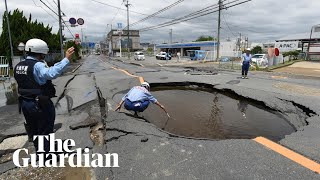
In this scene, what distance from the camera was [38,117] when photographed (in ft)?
10.8

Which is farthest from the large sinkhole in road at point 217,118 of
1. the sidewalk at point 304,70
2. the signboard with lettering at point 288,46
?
the signboard with lettering at point 288,46

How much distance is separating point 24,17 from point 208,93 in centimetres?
2097

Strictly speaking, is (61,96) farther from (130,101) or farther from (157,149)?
(157,149)

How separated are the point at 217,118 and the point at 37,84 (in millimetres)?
4555

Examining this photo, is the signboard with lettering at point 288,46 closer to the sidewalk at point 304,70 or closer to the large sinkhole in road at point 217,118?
the sidewalk at point 304,70

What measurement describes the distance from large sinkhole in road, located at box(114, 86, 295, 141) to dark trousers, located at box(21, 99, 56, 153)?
2.63 m

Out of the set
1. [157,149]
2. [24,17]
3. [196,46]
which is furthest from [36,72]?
[196,46]

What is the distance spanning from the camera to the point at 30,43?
3.16m

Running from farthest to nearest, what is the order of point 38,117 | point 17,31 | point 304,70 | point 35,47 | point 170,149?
point 17,31 → point 304,70 → point 170,149 → point 38,117 → point 35,47

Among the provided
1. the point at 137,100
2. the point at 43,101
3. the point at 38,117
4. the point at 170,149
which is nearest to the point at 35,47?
the point at 43,101

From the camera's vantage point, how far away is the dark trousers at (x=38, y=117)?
324 cm

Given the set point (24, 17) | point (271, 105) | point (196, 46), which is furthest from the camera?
point (196, 46)

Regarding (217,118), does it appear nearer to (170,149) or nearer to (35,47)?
(170,149)

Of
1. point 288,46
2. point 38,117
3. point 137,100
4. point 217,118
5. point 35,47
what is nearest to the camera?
point 35,47
